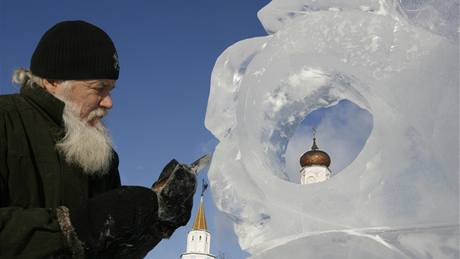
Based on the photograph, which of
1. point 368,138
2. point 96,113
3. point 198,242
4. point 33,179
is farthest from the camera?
point 198,242

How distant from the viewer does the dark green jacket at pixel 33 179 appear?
5.37ft

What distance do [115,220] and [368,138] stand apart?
79cm

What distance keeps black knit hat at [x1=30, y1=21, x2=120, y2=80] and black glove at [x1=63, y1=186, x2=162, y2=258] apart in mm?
488

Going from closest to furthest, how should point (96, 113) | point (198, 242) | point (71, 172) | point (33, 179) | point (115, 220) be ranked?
1. point (115, 220)
2. point (33, 179)
3. point (71, 172)
4. point (96, 113)
5. point (198, 242)

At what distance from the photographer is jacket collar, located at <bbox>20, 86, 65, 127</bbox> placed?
2.03 metres

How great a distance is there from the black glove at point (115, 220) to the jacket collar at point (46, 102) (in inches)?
16.2

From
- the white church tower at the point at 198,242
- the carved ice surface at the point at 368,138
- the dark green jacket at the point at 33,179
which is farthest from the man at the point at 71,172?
the white church tower at the point at 198,242

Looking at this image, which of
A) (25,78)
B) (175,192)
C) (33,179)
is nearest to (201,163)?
(175,192)

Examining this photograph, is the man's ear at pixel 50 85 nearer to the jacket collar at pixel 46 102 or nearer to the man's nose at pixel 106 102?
the jacket collar at pixel 46 102

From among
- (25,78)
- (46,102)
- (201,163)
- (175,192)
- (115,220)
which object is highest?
(25,78)

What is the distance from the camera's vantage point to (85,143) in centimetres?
206

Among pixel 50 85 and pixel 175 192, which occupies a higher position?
pixel 50 85

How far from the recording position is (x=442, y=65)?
4.94ft

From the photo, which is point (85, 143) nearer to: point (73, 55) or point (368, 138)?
point (73, 55)
